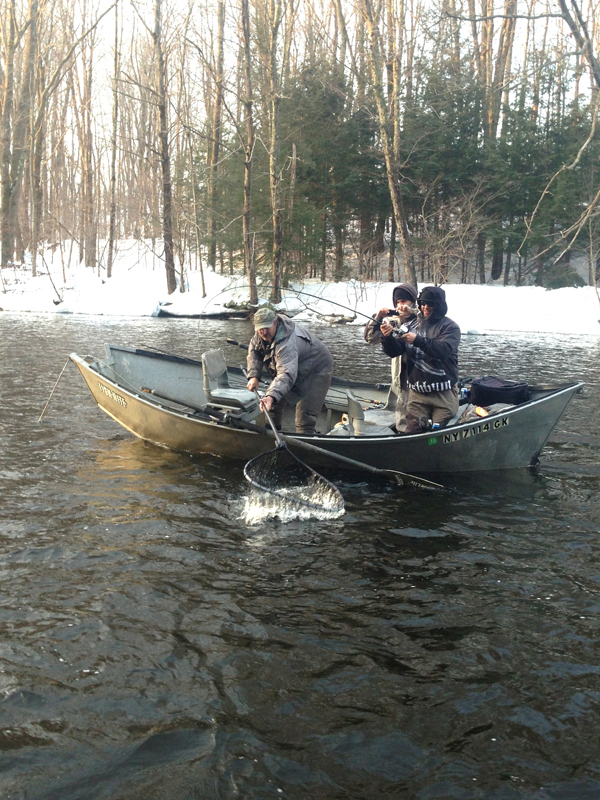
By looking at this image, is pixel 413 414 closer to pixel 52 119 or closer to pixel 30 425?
pixel 30 425

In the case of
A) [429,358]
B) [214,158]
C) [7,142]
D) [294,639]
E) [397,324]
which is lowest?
[294,639]

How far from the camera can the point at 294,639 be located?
412 cm

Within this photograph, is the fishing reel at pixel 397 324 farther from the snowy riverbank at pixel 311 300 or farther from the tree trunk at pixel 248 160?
the tree trunk at pixel 248 160

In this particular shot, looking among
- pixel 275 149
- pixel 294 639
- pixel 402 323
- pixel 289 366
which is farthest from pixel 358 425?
pixel 275 149

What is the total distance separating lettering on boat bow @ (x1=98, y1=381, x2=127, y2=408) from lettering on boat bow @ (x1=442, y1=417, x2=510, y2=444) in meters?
3.72

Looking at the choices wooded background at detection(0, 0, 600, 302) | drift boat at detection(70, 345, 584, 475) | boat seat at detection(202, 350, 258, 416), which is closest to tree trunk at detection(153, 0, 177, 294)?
wooded background at detection(0, 0, 600, 302)

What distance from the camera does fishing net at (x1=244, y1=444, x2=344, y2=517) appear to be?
632cm

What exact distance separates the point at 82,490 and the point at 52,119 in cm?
3867

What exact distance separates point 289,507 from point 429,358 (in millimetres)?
1956

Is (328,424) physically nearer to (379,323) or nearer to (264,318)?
(264,318)

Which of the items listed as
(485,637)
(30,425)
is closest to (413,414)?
(485,637)

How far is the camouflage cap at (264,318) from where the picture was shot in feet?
23.2

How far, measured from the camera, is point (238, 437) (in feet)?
24.9

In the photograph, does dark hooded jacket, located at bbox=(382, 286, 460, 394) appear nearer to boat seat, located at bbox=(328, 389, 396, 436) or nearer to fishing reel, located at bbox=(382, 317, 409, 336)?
fishing reel, located at bbox=(382, 317, 409, 336)
